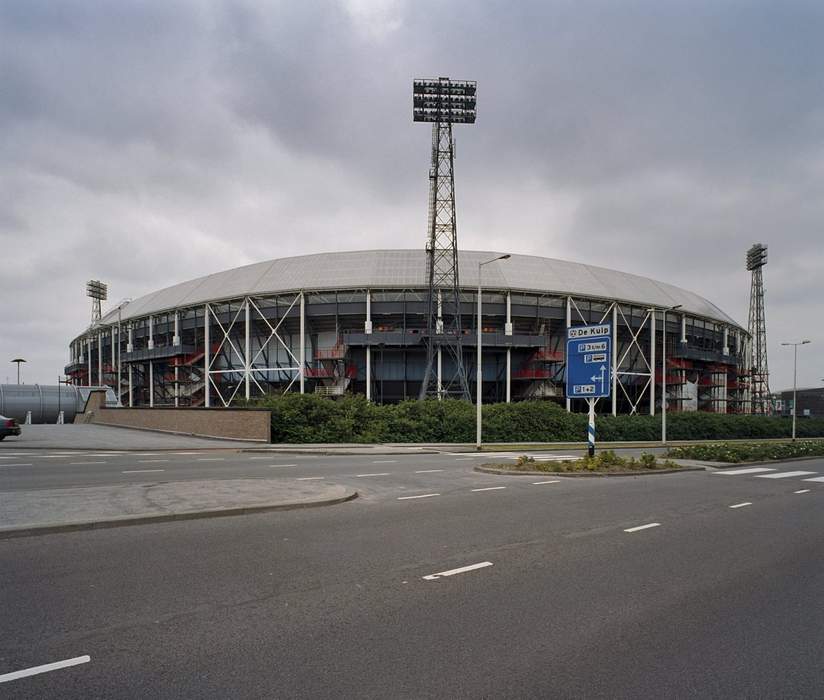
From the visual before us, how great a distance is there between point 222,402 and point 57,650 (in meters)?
53.8

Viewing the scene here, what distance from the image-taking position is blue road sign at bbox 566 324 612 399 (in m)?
18.9

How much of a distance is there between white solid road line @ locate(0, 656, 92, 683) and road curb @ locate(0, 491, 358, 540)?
478 cm

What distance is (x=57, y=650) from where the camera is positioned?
459cm

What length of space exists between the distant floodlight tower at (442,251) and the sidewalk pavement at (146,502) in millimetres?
33211

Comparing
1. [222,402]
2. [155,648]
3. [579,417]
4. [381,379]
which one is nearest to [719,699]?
[155,648]

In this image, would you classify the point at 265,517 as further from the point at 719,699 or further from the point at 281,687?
the point at 719,699

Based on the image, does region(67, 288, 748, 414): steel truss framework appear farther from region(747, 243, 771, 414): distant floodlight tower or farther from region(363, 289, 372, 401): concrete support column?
region(747, 243, 771, 414): distant floodlight tower

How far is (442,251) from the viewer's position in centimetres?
5288

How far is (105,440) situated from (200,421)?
5033mm

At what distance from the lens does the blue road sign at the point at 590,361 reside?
18.9 m

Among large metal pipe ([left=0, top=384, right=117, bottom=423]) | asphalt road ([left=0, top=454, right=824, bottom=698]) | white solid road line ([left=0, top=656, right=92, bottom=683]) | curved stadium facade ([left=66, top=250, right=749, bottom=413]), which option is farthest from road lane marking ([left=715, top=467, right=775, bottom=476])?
large metal pipe ([left=0, top=384, right=117, bottom=423])

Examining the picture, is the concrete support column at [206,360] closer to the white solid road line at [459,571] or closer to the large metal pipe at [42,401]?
the large metal pipe at [42,401]

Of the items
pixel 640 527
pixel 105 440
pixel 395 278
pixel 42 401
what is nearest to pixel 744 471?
pixel 640 527

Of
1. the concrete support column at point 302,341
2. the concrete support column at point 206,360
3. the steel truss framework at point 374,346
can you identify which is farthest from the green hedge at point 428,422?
the concrete support column at point 206,360
